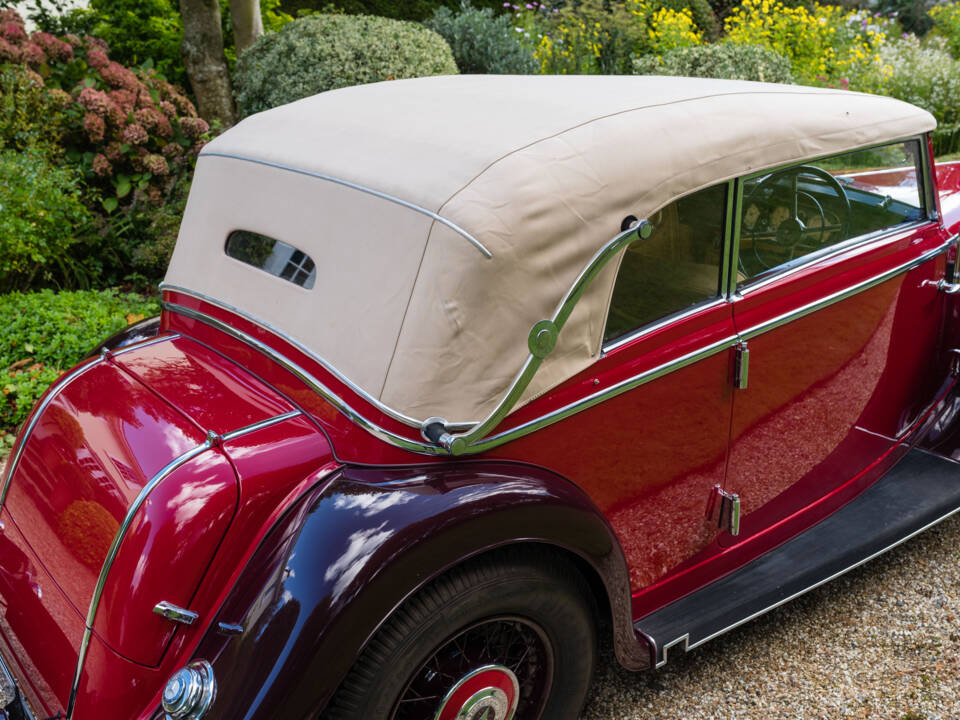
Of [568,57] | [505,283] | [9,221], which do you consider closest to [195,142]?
[9,221]

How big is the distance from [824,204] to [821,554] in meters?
1.17

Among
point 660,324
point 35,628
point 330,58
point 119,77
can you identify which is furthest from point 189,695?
point 330,58

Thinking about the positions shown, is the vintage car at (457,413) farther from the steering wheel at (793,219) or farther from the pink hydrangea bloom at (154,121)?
the pink hydrangea bloom at (154,121)

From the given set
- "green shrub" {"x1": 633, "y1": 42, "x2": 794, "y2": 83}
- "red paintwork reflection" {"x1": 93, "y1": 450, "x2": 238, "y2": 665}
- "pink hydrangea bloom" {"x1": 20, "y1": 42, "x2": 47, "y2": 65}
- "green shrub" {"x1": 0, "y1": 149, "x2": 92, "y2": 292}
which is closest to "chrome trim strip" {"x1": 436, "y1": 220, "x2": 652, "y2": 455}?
"red paintwork reflection" {"x1": 93, "y1": 450, "x2": 238, "y2": 665}

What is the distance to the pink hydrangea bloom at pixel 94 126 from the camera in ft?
18.9

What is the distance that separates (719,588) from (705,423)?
57cm

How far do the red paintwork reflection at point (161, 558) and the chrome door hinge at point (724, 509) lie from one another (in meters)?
1.42

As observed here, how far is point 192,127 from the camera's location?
6.20 m

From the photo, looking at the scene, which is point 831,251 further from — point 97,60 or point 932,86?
point 932,86

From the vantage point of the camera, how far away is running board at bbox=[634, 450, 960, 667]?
2.35m

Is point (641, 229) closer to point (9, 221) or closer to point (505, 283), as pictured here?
point (505, 283)

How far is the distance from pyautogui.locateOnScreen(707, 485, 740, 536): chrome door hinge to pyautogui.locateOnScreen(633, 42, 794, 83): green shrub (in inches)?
269

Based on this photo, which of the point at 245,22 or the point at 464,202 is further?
the point at 245,22

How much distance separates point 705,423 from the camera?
2.33 metres
